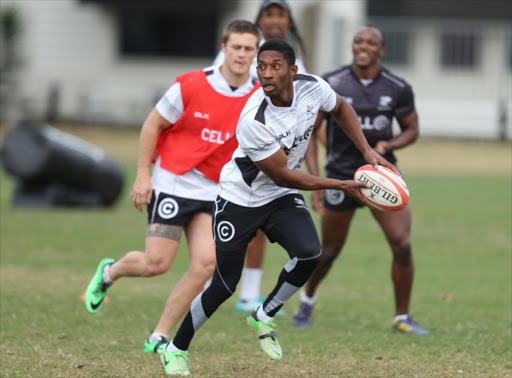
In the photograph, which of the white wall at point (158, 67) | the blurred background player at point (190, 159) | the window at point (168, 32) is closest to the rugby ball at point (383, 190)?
the blurred background player at point (190, 159)

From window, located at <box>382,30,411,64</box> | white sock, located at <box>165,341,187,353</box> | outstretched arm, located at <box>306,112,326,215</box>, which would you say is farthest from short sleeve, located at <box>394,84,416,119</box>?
window, located at <box>382,30,411,64</box>

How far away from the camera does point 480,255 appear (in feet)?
39.3

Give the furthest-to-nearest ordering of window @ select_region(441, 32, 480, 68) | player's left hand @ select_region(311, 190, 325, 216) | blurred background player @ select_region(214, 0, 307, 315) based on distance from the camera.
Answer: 1. window @ select_region(441, 32, 480, 68)
2. blurred background player @ select_region(214, 0, 307, 315)
3. player's left hand @ select_region(311, 190, 325, 216)

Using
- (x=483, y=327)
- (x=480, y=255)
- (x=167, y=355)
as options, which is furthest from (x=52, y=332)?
(x=480, y=255)

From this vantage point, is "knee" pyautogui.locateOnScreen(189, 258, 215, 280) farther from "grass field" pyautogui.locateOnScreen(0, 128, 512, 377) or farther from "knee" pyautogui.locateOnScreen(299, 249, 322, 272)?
"knee" pyautogui.locateOnScreen(299, 249, 322, 272)

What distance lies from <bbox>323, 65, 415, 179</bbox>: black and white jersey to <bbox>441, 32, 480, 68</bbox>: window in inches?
909

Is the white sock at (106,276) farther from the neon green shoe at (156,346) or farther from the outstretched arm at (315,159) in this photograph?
the outstretched arm at (315,159)

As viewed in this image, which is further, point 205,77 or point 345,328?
point 345,328

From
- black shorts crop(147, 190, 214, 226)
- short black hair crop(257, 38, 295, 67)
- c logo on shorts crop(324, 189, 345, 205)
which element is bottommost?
c logo on shorts crop(324, 189, 345, 205)

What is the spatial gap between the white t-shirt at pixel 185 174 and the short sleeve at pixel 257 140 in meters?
1.08

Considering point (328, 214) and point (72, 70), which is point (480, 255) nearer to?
point (328, 214)

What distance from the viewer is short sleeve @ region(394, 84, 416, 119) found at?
7.64 meters

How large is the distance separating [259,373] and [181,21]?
27675mm

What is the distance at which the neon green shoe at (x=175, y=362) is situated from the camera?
5988 millimetres
